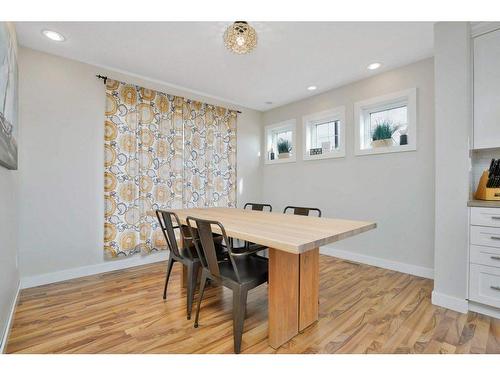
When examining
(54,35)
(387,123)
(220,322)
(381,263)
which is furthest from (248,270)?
(54,35)

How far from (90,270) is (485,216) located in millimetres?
3919

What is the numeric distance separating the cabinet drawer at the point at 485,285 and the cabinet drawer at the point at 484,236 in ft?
0.62

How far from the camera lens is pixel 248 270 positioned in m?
1.75

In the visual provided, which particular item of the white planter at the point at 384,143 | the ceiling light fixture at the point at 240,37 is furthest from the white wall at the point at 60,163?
the white planter at the point at 384,143

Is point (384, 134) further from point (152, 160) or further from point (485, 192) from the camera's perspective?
point (152, 160)

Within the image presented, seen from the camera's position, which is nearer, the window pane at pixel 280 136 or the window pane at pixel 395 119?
the window pane at pixel 395 119

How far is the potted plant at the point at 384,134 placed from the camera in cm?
308

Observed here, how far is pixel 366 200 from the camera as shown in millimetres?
3275

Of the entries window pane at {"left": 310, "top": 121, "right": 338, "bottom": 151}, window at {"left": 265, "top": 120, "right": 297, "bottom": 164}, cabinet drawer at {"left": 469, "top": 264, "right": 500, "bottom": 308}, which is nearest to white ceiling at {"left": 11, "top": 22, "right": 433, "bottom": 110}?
window pane at {"left": 310, "top": 121, "right": 338, "bottom": 151}

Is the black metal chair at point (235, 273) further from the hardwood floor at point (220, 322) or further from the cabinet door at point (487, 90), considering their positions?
the cabinet door at point (487, 90)

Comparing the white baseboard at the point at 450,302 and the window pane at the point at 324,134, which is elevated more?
the window pane at the point at 324,134

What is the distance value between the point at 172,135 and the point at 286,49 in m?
1.88

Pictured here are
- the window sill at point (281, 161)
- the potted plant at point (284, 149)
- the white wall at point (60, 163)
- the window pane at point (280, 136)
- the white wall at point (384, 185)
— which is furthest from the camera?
the window pane at point (280, 136)

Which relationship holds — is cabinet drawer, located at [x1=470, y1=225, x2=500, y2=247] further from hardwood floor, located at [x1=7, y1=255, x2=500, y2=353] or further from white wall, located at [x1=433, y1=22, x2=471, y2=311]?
hardwood floor, located at [x1=7, y1=255, x2=500, y2=353]
